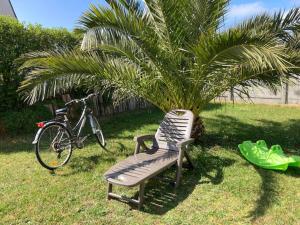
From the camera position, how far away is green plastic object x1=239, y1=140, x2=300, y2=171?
185 inches

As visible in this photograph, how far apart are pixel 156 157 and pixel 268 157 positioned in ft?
6.82

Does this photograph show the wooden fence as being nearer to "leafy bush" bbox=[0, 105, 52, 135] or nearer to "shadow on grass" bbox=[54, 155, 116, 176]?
"leafy bush" bbox=[0, 105, 52, 135]

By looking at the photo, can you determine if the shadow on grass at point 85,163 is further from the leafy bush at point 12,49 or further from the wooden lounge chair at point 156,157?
the leafy bush at point 12,49

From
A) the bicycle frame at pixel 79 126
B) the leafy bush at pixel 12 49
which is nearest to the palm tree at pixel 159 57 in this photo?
the bicycle frame at pixel 79 126

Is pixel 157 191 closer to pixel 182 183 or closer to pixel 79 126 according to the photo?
pixel 182 183

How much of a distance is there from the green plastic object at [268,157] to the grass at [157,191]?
0.13m

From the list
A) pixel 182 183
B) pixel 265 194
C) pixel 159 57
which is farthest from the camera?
pixel 159 57

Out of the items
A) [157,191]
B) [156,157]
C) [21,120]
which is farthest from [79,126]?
[21,120]

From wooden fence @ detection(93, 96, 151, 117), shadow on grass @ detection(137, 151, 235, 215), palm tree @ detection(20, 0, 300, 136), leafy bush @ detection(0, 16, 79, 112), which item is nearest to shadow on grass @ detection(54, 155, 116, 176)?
shadow on grass @ detection(137, 151, 235, 215)

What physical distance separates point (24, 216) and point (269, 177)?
138 inches

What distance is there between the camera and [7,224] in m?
3.42

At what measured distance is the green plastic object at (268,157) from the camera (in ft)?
15.4

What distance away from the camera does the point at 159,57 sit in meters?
5.46

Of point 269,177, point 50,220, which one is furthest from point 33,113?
point 269,177
